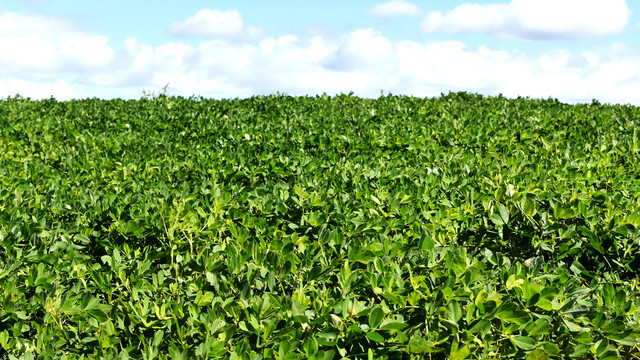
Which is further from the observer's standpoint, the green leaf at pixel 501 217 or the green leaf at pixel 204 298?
the green leaf at pixel 501 217

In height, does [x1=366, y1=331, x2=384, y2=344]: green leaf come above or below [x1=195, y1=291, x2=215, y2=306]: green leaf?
below

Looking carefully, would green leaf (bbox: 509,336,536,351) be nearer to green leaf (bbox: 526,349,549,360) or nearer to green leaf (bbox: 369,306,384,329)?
green leaf (bbox: 526,349,549,360)

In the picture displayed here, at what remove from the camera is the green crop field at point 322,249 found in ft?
9.03

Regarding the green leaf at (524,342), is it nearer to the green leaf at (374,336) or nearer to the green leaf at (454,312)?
the green leaf at (454,312)

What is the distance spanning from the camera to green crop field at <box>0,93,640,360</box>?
2.75 meters

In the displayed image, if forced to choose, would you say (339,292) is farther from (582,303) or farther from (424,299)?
(582,303)

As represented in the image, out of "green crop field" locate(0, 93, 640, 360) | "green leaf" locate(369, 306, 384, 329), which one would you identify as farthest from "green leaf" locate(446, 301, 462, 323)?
"green leaf" locate(369, 306, 384, 329)

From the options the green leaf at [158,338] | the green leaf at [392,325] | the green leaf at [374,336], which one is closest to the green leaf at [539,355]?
the green leaf at [392,325]

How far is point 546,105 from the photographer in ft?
35.9

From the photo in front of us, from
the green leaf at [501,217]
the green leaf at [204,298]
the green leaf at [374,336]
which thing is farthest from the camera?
the green leaf at [501,217]

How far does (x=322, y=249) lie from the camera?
3479 mm

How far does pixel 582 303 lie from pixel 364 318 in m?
1.22

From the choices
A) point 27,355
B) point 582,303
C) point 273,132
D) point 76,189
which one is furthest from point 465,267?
point 273,132

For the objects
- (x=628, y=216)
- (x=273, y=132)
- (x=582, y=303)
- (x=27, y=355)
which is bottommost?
(x=27, y=355)
